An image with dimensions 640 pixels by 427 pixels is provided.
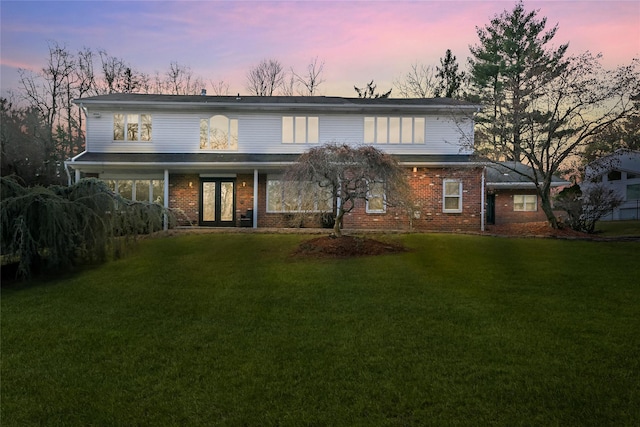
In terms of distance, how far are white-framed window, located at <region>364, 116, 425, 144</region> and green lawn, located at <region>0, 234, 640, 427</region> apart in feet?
32.9

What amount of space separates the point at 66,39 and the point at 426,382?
33.5 meters

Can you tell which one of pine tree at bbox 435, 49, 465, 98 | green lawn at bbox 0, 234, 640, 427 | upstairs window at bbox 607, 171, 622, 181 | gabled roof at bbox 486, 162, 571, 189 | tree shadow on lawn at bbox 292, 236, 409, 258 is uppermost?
pine tree at bbox 435, 49, 465, 98

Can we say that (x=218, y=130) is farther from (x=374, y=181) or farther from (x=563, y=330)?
(x=563, y=330)

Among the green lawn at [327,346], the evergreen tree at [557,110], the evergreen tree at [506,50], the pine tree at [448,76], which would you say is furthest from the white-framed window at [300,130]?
the pine tree at [448,76]

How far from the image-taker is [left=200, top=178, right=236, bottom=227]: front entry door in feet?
59.7

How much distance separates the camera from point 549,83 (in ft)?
54.0

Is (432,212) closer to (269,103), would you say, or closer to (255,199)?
(255,199)

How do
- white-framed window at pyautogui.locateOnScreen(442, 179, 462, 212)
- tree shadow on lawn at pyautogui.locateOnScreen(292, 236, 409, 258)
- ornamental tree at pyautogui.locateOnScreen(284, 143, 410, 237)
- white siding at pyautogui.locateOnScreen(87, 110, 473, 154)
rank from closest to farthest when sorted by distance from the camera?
tree shadow on lawn at pyautogui.locateOnScreen(292, 236, 409, 258) < ornamental tree at pyautogui.locateOnScreen(284, 143, 410, 237) < white-framed window at pyautogui.locateOnScreen(442, 179, 462, 212) < white siding at pyautogui.locateOnScreen(87, 110, 473, 154)

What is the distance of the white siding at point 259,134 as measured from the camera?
18516mm

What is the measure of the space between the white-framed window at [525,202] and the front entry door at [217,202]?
556 inches

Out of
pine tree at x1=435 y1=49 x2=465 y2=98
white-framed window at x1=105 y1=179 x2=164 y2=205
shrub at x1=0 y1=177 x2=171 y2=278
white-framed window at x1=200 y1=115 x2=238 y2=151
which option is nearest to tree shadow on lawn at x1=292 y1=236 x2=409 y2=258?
shrub at x1=0 y1=177 x2=171 y2=278

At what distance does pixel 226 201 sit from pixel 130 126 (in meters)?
5.10

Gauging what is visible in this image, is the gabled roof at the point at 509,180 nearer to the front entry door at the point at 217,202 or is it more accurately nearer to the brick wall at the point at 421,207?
the brick wall at the point at 421,207

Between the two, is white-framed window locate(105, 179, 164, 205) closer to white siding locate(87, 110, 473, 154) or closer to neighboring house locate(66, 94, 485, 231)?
neighboring house locate(66, 94, 485, 231)
